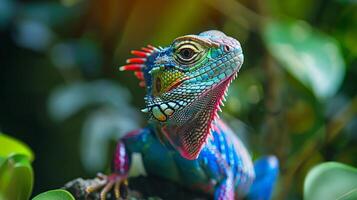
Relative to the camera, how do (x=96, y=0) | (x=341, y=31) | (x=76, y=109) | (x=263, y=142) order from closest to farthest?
1. (x=263, y=142)
2. (x=341, y=31)
3. (x=76, y=109)
4. (x=96, y=0)

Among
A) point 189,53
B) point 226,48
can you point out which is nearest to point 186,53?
point 189,53

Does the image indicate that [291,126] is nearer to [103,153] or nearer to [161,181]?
[103,153]

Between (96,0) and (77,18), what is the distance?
0.29 m

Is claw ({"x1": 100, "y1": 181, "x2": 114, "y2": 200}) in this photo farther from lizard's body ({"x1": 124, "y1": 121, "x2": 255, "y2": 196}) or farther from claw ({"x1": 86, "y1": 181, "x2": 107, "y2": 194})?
lizard's body ({"x1": 124, "y1": 121, "x2": 255, "y2": 196})

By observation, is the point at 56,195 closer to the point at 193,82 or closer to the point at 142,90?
the point at 193,82

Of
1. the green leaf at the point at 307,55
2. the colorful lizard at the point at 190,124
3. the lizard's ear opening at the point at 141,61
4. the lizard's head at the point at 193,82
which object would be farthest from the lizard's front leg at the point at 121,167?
the green leaf at the point at 307,55

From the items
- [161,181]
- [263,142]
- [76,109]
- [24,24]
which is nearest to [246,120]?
[263,142]

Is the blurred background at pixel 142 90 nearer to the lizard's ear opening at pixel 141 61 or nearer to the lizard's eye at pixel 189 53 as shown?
the lizard's ear opening at pixel 141 61

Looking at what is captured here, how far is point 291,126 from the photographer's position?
14.1ft

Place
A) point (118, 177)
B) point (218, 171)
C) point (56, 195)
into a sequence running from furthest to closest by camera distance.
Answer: point (218, 171) < point (118, 177) < point (56, 195)

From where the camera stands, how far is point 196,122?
2391mm

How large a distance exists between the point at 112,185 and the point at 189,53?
62 centimetres

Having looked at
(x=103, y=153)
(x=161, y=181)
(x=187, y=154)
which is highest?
(x=187, y=154)

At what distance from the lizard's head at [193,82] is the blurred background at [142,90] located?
1.51 meters
